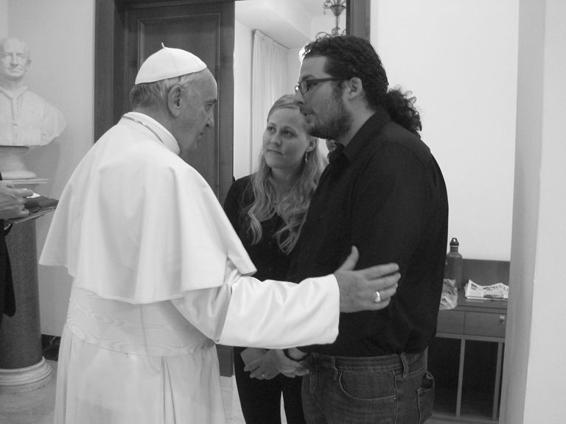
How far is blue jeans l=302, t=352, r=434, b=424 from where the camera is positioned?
147cm

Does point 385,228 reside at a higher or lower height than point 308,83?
lower

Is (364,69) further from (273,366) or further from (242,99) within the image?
(242,99)

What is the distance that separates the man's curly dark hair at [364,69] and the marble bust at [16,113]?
2754 millimetres

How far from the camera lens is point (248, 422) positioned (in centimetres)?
223

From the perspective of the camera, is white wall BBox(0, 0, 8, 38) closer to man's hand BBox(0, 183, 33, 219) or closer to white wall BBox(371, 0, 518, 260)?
man's hand BBox(0, 183, 33, 219)

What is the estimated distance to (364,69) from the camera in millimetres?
1573

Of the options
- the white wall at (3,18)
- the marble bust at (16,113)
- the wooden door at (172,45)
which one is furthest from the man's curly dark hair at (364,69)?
the white wall at (3,18)

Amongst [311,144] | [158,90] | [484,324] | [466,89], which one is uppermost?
[466,89]

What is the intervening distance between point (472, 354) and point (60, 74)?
3.33 meters

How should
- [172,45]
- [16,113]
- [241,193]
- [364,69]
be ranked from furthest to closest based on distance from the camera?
1. [172,45]
2. [16,113]
3. [241,193]
4. [364,69]

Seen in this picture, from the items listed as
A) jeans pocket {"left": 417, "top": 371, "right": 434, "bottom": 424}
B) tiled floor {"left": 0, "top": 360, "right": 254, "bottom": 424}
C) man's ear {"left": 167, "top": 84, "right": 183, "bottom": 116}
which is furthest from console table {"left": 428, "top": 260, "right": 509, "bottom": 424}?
man's ear {"left": 167, "top": 84, "right": 183, "bottom": 116}

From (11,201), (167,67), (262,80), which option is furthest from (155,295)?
(262,80)

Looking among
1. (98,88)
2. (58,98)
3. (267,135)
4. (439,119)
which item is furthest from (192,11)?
(267,135)

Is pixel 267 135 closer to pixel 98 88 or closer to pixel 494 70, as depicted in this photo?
pixel 494 70
